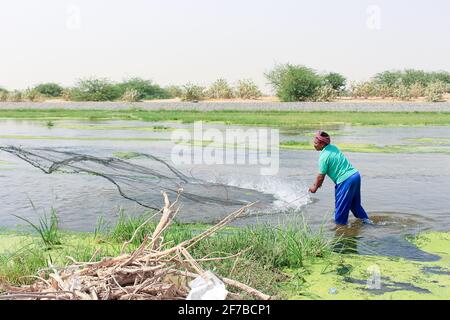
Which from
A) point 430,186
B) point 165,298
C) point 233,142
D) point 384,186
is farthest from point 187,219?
point 233,142

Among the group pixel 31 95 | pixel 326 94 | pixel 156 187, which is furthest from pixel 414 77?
pixel 156 187

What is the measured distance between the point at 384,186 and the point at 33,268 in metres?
8.38

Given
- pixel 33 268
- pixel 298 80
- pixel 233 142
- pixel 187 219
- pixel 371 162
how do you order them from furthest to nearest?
1. pixel 298 80
2. pixel 233 142
3. pixel 371 162
4. pixel 187 219
5. pixel 33 268

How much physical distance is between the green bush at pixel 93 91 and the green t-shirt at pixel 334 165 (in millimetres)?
51650

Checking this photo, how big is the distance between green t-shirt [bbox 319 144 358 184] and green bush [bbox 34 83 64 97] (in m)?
61.6

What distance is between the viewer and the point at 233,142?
20797 mm

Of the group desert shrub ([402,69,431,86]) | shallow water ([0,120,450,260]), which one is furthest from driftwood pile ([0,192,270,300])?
desert shrub ([402,69,431,86])

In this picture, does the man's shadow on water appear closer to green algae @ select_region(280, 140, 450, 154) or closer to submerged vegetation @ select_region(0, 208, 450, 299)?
submerged vegetation @ select_region(0, 208, 450, 299)

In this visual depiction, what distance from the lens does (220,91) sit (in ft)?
168

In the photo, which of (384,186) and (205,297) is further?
(384,186)

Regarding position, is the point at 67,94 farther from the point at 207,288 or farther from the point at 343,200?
the point at 207,288

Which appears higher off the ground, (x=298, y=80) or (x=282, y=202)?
(x=298, y=80)

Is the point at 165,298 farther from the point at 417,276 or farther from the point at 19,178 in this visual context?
the point at 19,178
